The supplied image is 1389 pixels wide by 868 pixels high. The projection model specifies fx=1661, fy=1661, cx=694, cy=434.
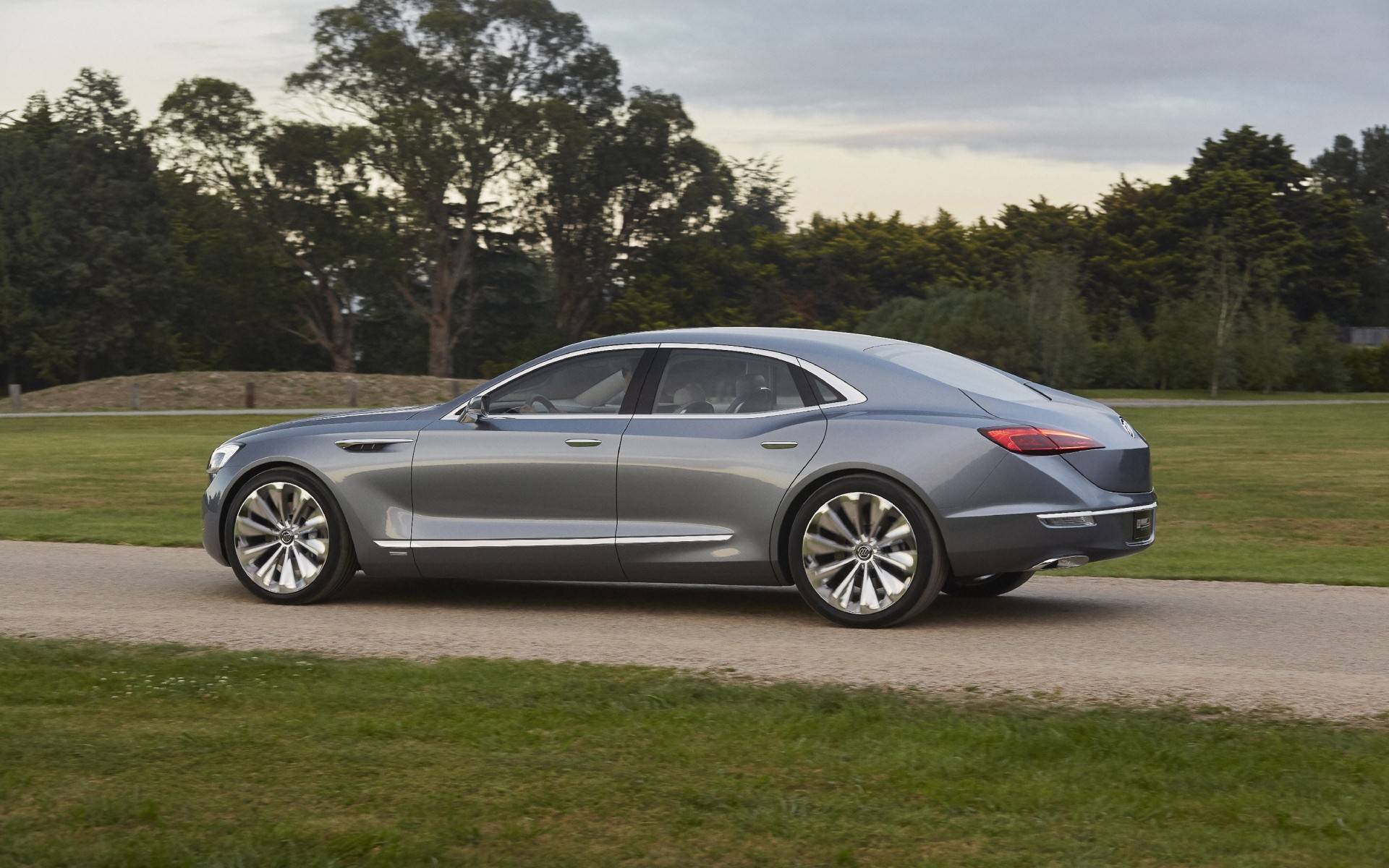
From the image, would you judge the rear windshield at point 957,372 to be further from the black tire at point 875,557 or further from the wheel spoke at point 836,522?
the wheel spoke at point 836,522

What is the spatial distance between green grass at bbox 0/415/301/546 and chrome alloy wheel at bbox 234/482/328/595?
3.55m

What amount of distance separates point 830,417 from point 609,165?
2504 inches

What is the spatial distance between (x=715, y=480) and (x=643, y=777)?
350cm

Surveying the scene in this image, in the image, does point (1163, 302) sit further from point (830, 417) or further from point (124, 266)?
point (830, 417)

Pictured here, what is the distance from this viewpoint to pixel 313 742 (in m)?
5.38

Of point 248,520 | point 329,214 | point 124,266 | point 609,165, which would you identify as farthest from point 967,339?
point 248,520

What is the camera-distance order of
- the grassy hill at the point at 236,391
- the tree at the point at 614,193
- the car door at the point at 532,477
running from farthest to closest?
the tree at the point at 614,193, the grassy hill at the point at 236,391, the car door at the point at 532,477

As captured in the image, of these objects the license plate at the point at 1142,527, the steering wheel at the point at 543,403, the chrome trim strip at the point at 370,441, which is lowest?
the license plate at the point at 1142,527

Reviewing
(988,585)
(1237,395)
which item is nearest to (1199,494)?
(988,585)

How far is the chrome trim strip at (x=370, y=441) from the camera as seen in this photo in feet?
29.7

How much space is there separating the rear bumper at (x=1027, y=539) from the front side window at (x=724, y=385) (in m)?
1.11

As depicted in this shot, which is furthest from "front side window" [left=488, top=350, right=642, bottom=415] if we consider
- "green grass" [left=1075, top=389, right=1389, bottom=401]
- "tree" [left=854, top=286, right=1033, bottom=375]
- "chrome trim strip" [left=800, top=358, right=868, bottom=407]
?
"tree" [left=854, top=286, right=1033, bottom=375]

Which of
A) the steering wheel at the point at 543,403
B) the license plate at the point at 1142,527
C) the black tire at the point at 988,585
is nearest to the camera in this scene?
the license plate at the point at 1142,527

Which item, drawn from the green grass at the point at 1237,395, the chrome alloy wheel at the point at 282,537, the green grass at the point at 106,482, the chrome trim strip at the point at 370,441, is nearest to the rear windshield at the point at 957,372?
the chrome trim strip at the point at 370,441
